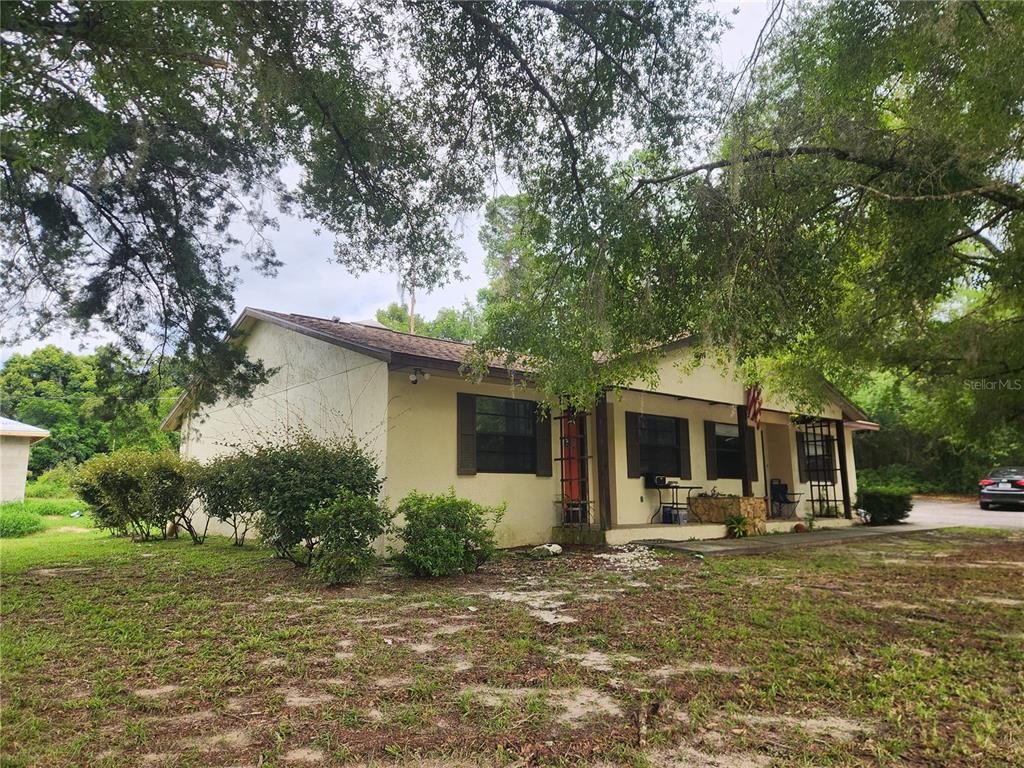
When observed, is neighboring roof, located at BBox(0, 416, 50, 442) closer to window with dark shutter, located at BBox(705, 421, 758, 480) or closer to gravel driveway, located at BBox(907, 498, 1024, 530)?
window with dark shutter, located at BBox(705, 421, 758, 480)

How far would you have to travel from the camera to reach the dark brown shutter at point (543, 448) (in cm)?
1062

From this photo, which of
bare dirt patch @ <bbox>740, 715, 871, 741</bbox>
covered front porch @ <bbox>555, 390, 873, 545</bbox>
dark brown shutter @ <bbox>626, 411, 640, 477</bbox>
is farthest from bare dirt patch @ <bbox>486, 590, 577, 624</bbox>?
dark brown shutter @ <bbox>626, 411, 640, 477</bbox>

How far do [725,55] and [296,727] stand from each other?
6064 mm

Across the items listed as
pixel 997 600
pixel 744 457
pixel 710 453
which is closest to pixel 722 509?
pixel 710 453

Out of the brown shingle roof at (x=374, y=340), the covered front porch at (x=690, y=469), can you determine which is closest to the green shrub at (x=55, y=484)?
the brown shingle roof at (x=374, y=340)

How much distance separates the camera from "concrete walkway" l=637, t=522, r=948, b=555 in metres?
10.1

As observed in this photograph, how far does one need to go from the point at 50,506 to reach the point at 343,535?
1098cm

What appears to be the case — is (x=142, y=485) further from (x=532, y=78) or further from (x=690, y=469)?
(x=690, y=469)

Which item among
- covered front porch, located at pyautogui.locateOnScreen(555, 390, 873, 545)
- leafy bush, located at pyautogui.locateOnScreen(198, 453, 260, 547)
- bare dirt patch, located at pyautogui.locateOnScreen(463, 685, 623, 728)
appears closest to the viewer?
bare dirt patch, located at pyautogui.locateOnScreen(463, 685, 623, 728)

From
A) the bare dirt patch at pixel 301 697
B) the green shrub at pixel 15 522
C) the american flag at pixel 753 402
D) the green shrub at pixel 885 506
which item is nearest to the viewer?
the bare dirt patch at pixel 301 697

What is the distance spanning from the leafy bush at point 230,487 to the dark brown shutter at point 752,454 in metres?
10.1

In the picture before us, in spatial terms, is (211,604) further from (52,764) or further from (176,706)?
(52,764)

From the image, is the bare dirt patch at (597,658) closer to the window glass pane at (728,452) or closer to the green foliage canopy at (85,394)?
the green foliage canopy at (85,394)

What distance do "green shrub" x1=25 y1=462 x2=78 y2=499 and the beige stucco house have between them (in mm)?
270
